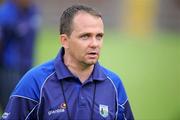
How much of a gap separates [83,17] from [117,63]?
13482mm

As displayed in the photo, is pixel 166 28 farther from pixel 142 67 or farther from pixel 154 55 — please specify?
pixel 142 67

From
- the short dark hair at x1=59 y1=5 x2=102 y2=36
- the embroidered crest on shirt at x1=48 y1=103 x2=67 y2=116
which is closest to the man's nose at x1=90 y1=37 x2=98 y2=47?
the short dark hair at x1=59 y1=5 x2=102 y2=36

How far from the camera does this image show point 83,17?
20.3ft

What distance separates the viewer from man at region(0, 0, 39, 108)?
11742 mm

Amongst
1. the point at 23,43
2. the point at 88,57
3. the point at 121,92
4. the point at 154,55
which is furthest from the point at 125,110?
the point at 154,55

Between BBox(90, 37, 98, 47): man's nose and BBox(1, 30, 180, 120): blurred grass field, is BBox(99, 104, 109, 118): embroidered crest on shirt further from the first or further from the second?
BBox(1, 30, 180, 120): blurred grass field

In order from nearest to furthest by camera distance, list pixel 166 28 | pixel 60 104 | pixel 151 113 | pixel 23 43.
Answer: pixel 60 104 < pixel 23 43 < pixel 151 113 < pixel 166 28

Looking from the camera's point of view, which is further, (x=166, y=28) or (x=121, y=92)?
(x=166, y=28)

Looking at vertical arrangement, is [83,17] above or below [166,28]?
above

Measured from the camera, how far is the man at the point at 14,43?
1174 cm

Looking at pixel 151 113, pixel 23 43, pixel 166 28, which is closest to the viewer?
pixel 23 43

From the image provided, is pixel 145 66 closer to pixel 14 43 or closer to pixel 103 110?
pixel 14 43

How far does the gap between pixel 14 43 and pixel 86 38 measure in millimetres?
5723

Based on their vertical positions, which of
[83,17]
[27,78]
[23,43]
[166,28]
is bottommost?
[166,28]
